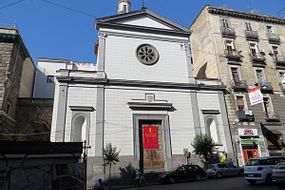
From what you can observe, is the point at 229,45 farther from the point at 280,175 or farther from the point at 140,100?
the point at 280,175

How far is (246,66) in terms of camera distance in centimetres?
2520

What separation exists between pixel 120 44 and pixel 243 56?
45.8ft

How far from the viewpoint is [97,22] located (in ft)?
72.4

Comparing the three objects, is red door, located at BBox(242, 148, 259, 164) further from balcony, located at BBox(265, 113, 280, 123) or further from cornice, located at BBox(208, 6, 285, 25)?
cornice, located at BBox(208, 6, 285, 25)

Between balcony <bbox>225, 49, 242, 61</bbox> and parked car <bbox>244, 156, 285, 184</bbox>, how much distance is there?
14.2m

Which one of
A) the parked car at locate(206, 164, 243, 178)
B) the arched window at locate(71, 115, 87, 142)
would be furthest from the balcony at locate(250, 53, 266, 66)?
the arched window at locate(71, 115, 87, 142)

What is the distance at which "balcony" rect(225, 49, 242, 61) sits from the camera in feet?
81.0

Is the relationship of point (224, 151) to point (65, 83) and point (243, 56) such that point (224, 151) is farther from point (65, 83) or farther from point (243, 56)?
point (65, 83)

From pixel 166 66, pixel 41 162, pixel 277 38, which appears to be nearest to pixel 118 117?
pixel 166 66

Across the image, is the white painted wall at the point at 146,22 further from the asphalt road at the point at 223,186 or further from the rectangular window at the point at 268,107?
the asphalt road at the point at 223,186

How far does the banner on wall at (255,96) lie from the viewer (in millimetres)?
21562

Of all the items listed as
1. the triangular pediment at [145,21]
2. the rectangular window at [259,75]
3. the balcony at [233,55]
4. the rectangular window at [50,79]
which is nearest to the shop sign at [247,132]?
the rectangular window at [259,75]

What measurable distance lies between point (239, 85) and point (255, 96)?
2265mm

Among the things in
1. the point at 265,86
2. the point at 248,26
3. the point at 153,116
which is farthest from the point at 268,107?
the point at 153,116
